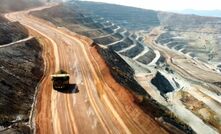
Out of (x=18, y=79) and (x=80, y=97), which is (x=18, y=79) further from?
(x=80, y=97)

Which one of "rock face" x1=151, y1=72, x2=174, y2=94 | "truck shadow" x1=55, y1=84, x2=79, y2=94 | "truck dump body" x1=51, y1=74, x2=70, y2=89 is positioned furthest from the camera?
"rock face" x1=151, y1=72, x2=174, y2=94

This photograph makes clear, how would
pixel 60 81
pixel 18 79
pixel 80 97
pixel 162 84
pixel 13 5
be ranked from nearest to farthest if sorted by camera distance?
pixel 80 97
pixel 18 79
pixel 60 81
pixel 162 84
pixel 13 5

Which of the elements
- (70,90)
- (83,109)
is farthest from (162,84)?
(83,109)

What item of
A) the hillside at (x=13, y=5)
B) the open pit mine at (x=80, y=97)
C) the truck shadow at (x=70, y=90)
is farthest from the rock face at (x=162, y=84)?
the hillside at (x=13, y=5)

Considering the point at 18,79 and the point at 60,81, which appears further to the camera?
the point at 60,81

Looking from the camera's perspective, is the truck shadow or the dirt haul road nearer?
the dirt haul road

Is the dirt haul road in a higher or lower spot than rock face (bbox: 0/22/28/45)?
higher

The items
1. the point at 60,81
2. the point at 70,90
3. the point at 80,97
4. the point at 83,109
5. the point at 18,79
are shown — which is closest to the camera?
the point at 83,109

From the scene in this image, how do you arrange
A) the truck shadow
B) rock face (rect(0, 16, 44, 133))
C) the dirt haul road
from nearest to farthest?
1. the dirt haul road
2. rock face (rect(0, 16, 44, 133))
3. the truck shadow

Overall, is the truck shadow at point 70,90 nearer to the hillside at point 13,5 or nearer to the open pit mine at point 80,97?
the open pit mine at point 80,97

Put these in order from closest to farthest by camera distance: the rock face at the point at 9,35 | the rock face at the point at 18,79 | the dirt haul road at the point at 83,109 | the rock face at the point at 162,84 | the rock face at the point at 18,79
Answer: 1. the dirt haul road at the point at 83,109
2. the rock face at the point at 18,79
3. the rock face at the point at 18,79
4. the rock face at the point at 9,35
5. the rock face at the point at 162,84

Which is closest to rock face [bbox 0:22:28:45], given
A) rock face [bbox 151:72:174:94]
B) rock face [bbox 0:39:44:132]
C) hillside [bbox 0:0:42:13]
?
rock face [bbox 0:39:44:132]

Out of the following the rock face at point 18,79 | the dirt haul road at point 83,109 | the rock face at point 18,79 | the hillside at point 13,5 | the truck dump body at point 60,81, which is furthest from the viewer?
the hillside at point 13,5

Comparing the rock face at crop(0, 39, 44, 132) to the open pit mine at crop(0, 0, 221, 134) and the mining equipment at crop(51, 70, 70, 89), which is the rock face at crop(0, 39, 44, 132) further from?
the mining equipment at crop(51, 70, 70, 89)
